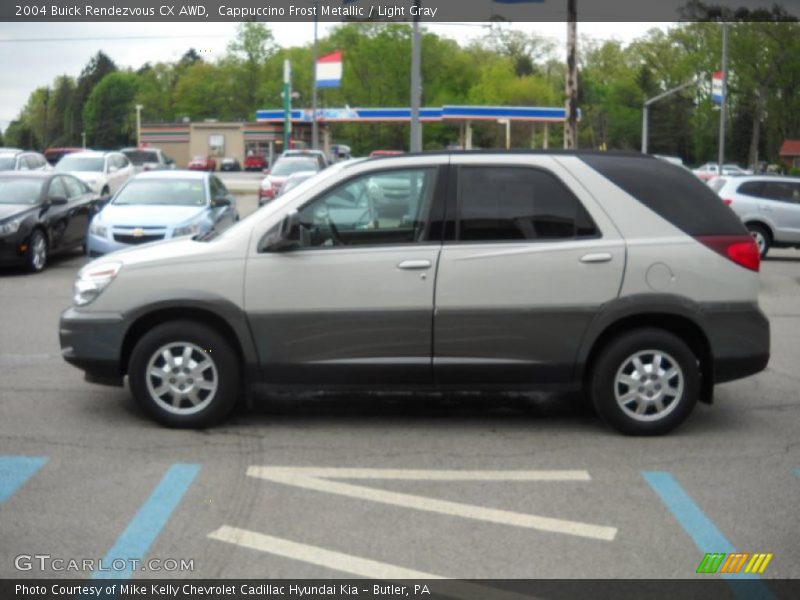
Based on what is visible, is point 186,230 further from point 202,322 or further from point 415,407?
point 202,322

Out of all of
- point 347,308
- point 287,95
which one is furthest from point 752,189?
point 287,95

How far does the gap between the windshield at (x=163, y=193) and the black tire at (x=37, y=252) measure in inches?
52.8

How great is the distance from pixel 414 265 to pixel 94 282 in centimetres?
219

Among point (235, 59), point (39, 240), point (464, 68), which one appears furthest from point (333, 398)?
point (235, 59)

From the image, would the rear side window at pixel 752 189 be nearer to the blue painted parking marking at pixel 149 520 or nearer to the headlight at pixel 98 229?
the headlight at pixel 98 229

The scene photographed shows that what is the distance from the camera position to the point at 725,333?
7344mm

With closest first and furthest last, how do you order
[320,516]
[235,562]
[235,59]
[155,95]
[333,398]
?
[235,562]
[320,516]
[333,398]
[235,59]
[155,95]

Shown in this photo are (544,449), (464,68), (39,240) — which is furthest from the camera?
(464,68)

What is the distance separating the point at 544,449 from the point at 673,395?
979mm

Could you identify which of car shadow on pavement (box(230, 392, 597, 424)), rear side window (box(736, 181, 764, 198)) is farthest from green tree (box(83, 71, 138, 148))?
car shadow on pavement (box(230, 392, 597, 424))

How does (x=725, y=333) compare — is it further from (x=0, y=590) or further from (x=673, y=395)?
(x=0, y=590)

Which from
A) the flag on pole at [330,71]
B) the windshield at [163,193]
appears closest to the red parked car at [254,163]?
the flag on pole at [330,71]

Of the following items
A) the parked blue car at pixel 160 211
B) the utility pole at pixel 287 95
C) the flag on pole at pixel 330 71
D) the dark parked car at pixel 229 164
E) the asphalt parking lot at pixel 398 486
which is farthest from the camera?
the dark parked car at pixel 229 164

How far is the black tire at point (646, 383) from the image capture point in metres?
7.29
